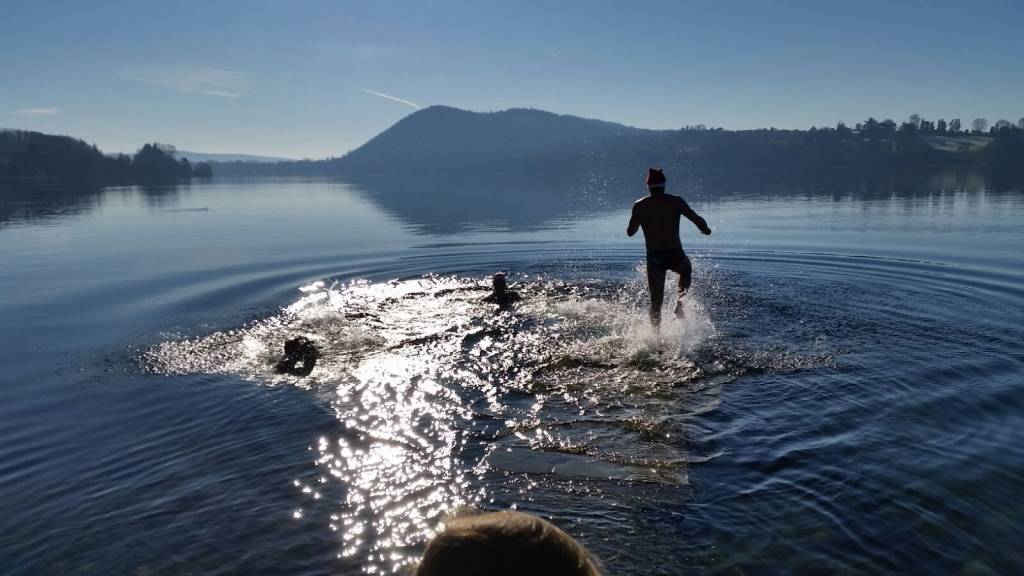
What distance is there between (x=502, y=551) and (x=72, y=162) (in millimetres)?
168835

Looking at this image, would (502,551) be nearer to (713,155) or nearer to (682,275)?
(682,275)

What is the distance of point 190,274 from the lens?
64.1 feet

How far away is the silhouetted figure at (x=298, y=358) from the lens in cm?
989

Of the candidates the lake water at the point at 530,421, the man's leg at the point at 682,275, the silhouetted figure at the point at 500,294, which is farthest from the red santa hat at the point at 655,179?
the silhouetted figure at the point at 500,294

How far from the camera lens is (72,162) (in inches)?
5389

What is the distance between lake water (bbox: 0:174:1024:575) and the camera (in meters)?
5.28

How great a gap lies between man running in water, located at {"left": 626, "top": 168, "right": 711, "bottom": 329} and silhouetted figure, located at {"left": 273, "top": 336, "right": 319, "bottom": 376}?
6097mm

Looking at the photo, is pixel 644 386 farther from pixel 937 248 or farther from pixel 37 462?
pixel 937 248

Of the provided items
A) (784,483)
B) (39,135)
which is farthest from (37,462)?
(39,135)

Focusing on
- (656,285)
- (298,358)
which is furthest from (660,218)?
(298,358)

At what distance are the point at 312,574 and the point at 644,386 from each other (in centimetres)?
517

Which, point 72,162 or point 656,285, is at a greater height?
point 72,162

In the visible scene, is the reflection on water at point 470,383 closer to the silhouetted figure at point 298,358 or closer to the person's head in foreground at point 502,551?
the silhouetted figure at point 298,358

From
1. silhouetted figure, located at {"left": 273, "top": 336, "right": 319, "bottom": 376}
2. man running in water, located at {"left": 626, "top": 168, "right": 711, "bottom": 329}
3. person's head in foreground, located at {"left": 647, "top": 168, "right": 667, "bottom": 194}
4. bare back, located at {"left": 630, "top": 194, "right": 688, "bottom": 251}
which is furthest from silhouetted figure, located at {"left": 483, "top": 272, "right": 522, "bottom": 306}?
silhouetted figure, located at {"left": 273, "top": 336, "right": 319, "bottom": 376}
